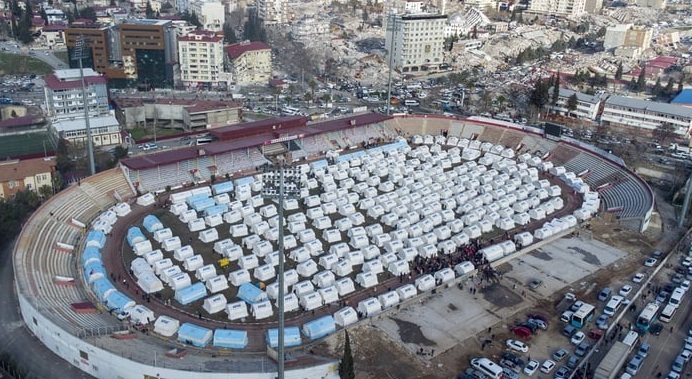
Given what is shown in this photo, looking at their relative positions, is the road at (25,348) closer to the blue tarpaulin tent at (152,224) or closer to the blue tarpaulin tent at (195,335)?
the blue tarpaulin tent at (195,335)

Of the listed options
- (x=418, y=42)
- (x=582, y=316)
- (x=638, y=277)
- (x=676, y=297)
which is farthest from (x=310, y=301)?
(x=418, y=42)

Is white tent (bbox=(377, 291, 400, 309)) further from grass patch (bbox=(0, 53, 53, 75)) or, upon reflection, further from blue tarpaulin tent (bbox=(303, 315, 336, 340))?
grass patch (bbox=(0, 53, 53, 75))

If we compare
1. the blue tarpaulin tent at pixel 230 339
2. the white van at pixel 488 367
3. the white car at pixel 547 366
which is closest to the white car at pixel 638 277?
the white car at pixel 547 366

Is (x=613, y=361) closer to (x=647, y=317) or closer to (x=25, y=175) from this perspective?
(x=647, y=317)

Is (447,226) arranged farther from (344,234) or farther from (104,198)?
(104,198)

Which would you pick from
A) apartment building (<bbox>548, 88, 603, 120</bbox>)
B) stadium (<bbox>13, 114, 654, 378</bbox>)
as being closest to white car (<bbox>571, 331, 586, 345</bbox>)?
stadium (<bbox>13, 114, 654, 378</bbox>)
